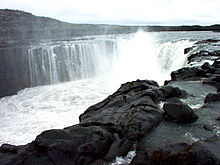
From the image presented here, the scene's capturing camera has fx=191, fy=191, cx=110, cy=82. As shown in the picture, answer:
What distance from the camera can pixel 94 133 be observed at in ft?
18.0

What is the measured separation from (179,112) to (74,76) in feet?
60.6

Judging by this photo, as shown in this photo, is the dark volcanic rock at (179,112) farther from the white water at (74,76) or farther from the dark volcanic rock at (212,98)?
the white water at (74,76)

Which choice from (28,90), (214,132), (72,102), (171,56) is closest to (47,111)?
(72,102)

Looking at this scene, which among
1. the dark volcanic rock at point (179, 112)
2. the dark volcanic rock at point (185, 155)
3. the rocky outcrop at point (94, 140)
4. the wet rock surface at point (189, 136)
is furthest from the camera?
the dark volcanic rock at point (179, 112)

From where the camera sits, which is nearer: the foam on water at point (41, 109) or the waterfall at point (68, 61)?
the foam on water at point (41, 109)

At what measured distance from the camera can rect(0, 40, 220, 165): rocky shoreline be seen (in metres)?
4.31

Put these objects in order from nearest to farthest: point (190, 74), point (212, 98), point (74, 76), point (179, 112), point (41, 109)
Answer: point (179, 112)
point (212, 98)
point (190, 74)
point (41, 109)
point (74, 76)

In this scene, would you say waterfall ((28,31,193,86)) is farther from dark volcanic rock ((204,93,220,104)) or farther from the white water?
dark volcanic rock ((204,93,220,104))

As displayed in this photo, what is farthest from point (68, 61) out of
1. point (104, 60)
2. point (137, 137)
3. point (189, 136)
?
point (189, 136)

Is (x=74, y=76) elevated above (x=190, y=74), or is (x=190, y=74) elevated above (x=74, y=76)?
(x=190, y=74)

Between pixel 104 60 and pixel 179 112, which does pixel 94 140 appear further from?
pixel 104 60

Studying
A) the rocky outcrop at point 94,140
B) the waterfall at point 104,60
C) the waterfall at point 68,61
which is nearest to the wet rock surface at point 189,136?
the rocky outcrop at point 94,140

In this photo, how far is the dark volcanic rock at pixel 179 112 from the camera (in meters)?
6.43

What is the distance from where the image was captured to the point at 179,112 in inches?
255
